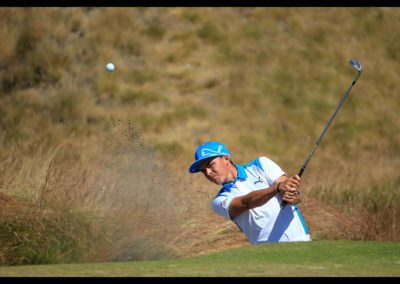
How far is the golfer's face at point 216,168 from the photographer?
593 centimetres

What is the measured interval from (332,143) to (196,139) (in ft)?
9.22

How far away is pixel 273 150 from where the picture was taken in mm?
20609

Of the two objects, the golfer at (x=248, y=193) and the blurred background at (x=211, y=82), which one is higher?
the blurred background at (x=211, y=82)

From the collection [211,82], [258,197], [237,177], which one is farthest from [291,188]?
[211,82]

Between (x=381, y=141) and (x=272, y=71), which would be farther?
(x=272, y=71)

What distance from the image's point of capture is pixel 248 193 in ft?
18.9

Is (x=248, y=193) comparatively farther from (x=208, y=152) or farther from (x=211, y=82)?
(x=211, y=82)

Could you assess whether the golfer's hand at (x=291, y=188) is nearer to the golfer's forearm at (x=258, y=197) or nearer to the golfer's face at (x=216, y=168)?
the golfer's forearm at (x=258, y=197)

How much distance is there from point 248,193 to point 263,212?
220 mm

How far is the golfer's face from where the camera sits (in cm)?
593

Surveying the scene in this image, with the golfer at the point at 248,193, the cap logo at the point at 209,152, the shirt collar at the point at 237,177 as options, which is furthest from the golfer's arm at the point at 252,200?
the cap logo at the point at 209,152

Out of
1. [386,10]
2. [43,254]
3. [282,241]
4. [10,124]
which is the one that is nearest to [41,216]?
[43,254]

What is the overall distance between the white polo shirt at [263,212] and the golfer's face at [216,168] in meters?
0.08

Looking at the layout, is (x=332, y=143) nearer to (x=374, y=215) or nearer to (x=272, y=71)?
(x=272, y=71)
